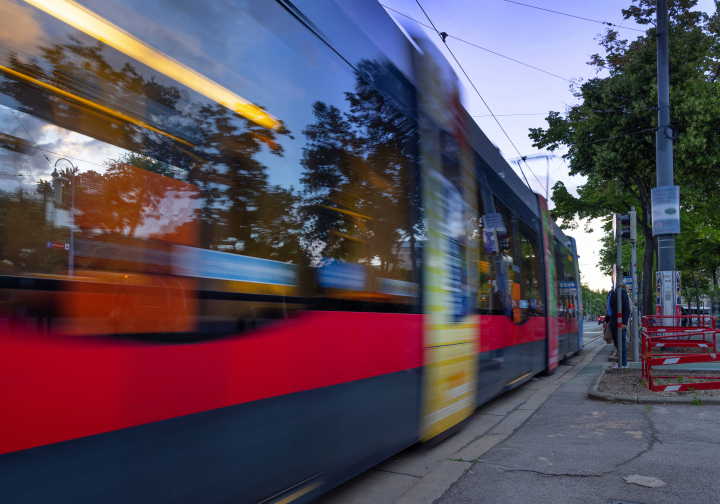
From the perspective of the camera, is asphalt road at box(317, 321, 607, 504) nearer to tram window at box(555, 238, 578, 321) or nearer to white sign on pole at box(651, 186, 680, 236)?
tram window at box(555, 238, 578, 321)

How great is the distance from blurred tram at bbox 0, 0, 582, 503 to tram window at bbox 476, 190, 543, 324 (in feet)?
6.35

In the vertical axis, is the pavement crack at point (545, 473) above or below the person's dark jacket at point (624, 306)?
below

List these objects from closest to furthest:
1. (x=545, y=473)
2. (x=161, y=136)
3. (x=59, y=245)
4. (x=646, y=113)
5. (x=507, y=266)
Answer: (x=59, y=245) → (x=161, y=136) → (x=545, y=473) → (x=507, y=266) → (x=646, y=113)

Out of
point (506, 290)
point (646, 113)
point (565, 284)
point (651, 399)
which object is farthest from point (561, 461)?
point (646, 113)

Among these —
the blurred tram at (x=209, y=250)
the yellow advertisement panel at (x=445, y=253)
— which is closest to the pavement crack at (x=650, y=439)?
the yellow advertisement panel at (x=445, y=253)

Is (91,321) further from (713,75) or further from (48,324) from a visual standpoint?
(713,75)

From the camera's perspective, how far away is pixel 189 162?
7.39 feet

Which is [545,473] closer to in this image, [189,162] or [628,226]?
[189,162]

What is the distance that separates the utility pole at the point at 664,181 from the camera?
12.6 m

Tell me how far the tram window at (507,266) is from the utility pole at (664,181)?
15.7ft

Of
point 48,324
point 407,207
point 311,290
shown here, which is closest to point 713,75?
point 407,207

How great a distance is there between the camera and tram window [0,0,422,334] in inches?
68.8

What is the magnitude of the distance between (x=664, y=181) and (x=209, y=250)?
12.9 m

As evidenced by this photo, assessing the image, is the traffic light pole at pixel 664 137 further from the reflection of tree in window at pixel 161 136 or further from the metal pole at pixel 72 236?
the metal pole at pixel 72 236
